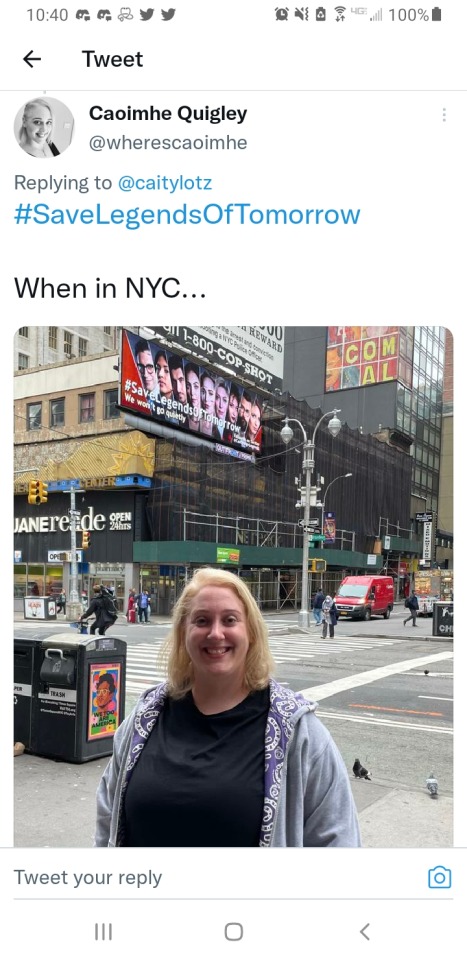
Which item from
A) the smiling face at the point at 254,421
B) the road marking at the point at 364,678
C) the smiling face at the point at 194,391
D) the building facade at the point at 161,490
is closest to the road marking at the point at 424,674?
the road marking at the point at 364,678

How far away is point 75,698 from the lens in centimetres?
612

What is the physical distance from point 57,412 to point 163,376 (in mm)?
937

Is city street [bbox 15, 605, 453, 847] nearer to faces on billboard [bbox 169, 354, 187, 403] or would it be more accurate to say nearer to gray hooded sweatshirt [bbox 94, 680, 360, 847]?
gray hooded sweatshirt [bbox 94, 680, 360, 847]

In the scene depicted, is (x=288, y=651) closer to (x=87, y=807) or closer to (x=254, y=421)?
(x=87, y=807)

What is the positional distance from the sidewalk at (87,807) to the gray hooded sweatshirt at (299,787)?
70.1 inches

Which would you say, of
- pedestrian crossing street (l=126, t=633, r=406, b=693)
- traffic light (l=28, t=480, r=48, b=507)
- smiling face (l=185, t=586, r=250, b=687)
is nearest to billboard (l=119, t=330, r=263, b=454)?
traffic light (l=28, t=480, r=48, b=507)

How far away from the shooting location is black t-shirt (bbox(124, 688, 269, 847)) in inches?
70.7
